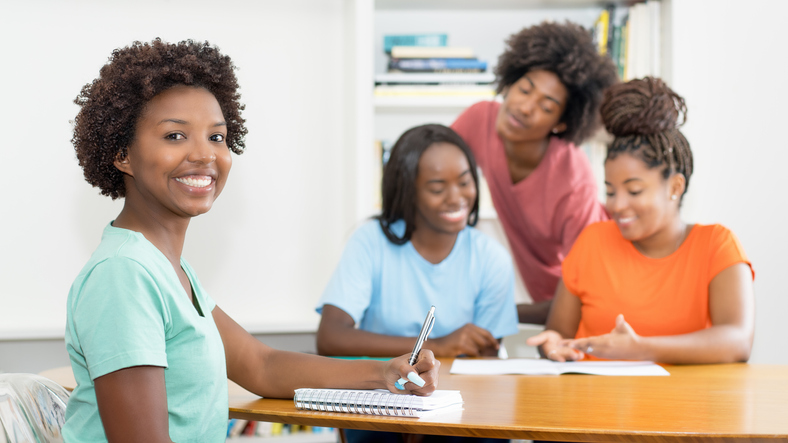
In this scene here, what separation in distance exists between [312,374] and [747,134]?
1991 millimetres

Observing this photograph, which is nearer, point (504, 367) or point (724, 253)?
point (504, 367)

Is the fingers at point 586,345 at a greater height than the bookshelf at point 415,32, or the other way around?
the bookshelf at point 415,32

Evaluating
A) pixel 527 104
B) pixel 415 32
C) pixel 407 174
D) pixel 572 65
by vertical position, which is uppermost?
pixel 415 32

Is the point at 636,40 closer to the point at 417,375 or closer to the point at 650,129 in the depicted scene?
the point at 650,129

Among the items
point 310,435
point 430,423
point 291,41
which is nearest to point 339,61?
point 291,41

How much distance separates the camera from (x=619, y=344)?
143 centimetres

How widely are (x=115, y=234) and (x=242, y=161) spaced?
1.67 metres

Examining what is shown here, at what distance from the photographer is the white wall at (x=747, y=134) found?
238 centimetres

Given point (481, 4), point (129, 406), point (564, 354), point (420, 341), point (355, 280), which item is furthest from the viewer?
point (481, 4)

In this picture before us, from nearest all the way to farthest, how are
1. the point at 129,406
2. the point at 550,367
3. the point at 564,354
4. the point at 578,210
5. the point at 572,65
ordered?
the point at 129,406
the point at 550,367
the point at 564,354
the point at 572,65
the point at 578,210

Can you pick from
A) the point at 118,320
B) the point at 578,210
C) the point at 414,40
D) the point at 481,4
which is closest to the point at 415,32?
Answer: the point at 414,40

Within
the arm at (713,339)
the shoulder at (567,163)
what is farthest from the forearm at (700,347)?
the shoulder at (567,163)

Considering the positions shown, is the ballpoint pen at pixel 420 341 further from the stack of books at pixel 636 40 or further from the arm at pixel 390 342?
the stack of books at pixel 636 40

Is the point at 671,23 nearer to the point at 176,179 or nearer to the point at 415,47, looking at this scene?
the point at 415,47
